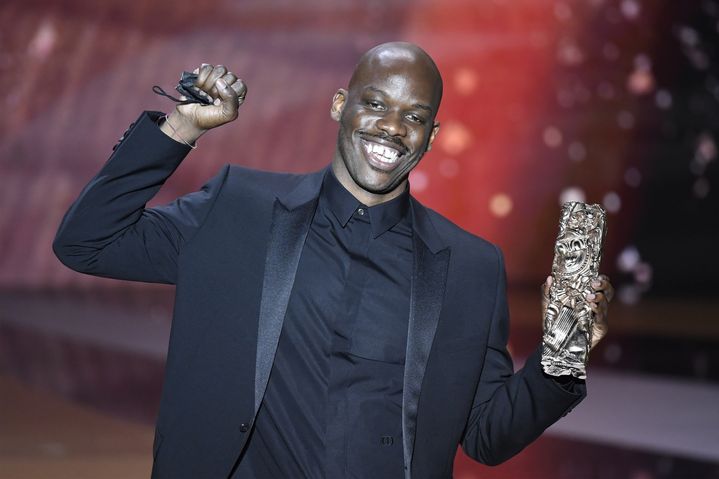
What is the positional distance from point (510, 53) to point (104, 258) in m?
8.08

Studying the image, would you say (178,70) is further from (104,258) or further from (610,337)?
(104,258)

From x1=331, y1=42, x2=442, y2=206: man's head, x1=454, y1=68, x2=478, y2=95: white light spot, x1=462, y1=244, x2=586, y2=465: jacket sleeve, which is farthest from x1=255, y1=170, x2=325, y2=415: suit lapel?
x1=454, y1=68, x2=478, y2=95: white light spot

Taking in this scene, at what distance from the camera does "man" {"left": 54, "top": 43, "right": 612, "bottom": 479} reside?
196 cm

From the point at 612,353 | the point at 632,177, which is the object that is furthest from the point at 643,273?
the point at 612,353

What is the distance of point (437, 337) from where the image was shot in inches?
80.8

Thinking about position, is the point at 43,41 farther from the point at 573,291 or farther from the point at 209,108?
the point at 573,291

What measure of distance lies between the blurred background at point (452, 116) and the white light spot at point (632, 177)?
13 millimetres

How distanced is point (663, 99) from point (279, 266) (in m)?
8.90

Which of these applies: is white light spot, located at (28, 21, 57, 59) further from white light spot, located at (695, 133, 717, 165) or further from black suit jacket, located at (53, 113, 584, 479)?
black suit jacket, located at (53, 113, 584, 479)

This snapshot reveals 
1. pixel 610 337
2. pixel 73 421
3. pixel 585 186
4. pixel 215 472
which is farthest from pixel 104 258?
pixel 585 186

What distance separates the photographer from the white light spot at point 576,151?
10.1 metres

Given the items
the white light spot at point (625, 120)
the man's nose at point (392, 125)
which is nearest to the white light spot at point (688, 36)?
the white light spot at point (625, 120)

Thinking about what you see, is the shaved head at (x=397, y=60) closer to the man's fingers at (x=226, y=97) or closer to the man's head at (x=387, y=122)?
the man's head at (x=387, y=122)

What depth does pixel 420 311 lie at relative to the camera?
6.70 ft
